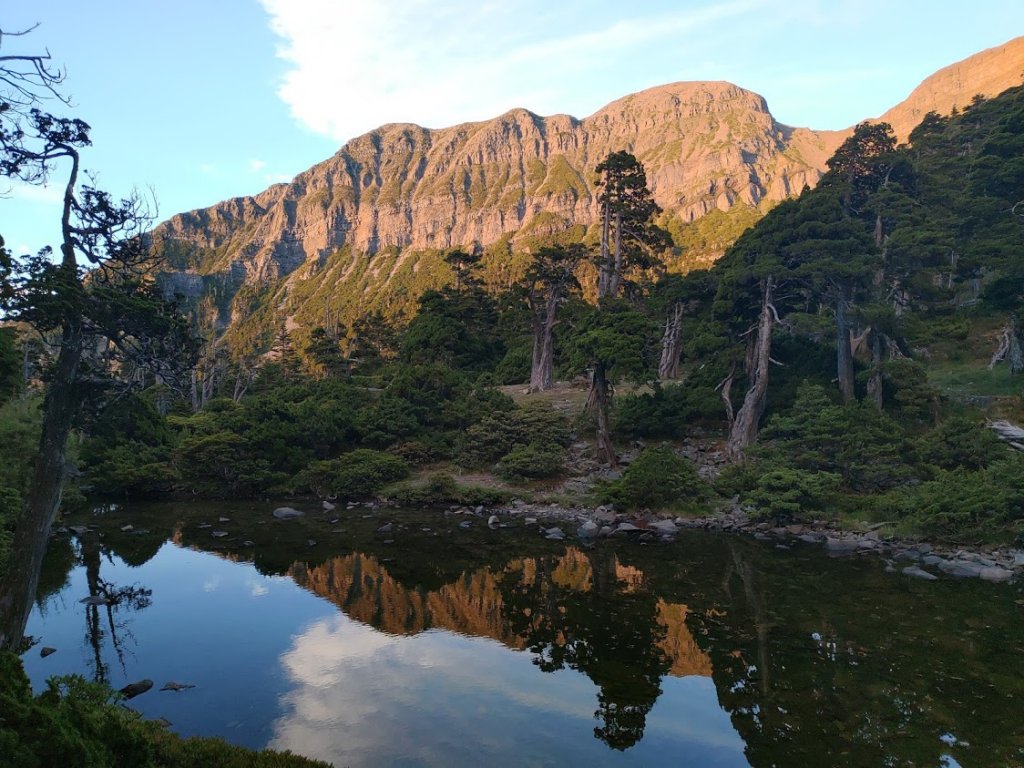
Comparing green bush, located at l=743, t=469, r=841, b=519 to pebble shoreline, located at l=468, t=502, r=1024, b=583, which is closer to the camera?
pebble shoreline, located at l=468, t=502, r=1024, b=583

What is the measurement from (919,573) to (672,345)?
27465mm

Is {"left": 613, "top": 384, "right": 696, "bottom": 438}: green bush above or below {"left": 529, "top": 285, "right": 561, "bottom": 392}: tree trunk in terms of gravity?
below

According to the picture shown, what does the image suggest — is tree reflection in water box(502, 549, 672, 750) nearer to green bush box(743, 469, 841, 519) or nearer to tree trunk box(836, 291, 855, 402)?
green bush box(743, 469, 841, 519)

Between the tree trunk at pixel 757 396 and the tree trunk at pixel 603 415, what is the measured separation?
18.9ft

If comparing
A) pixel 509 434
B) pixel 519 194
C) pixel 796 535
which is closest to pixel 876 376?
pixel 796 535

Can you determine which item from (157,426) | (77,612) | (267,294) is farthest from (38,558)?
(267,294)

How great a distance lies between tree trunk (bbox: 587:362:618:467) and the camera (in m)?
28.5

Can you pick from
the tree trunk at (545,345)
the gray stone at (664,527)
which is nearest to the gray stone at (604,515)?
the gray stone at (664,527)

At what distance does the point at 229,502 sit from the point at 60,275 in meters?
22.5

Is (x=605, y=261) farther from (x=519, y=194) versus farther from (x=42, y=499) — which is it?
(x=519, y=194)

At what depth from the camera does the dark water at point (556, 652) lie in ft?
28.8

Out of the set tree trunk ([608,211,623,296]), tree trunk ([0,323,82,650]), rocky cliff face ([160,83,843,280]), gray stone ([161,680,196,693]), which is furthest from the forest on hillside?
rocky cliff face ([160,83,843,280])

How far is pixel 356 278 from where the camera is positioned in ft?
Answer: 553

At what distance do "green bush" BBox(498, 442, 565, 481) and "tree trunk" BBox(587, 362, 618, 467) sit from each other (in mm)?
2028
